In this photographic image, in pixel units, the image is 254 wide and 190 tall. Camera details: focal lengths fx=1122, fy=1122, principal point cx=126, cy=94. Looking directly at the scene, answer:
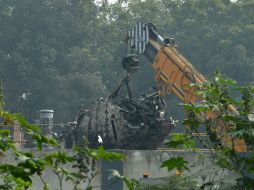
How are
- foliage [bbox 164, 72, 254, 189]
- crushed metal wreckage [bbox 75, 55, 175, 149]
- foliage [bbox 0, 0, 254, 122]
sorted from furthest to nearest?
1. foliage [bbox 0, 0, 254, 122]
2. crushed metal wreckage [bbox 75, 55, 175, 149]
3. foliage [bbox 164, 72, 254, 189]

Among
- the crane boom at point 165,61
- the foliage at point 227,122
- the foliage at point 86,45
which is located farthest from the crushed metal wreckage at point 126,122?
the foliage at point 86,45

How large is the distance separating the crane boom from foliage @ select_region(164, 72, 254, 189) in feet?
66.3

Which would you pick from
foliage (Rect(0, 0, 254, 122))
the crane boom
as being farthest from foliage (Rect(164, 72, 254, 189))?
foliage (Rect(0, 0, 254, 122))

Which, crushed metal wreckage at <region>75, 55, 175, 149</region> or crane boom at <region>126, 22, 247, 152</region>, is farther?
crane boom at <region>126, 22, 247, 152</region>

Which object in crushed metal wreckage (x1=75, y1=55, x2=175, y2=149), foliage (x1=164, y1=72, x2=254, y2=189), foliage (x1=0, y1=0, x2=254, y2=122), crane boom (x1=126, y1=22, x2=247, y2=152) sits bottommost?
foliage (x1=164, y1=72, x2=254, y2=189)

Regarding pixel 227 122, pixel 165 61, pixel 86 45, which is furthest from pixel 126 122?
pixel 86 45

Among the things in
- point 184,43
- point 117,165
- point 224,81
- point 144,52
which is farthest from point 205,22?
point 224,81

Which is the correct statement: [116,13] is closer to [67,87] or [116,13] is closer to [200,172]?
[67,87]

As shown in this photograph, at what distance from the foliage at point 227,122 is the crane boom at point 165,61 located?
20201mm

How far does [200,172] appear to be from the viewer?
888 cm

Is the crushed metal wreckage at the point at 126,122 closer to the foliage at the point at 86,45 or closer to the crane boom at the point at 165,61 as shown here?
the crane boom at the point at 165,61

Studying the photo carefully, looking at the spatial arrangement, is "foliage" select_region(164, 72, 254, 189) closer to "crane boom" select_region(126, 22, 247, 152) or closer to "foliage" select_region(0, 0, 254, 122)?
"crane boom" select_region(126, 22, 247, 152)

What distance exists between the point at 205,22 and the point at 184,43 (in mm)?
2534

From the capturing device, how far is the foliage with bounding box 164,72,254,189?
8688 millimetres
